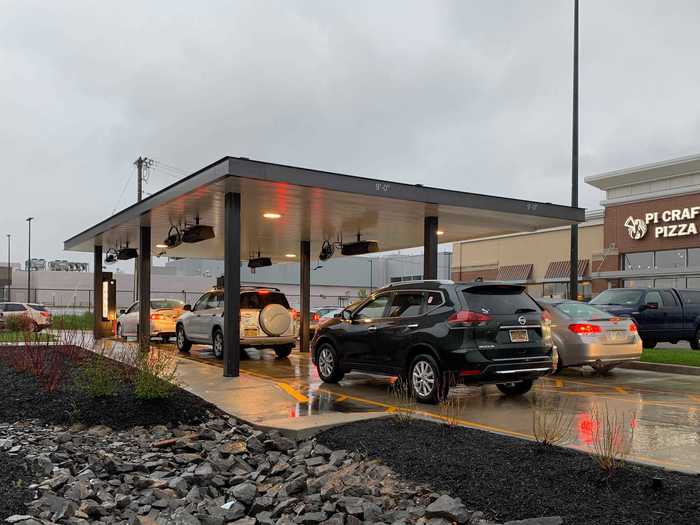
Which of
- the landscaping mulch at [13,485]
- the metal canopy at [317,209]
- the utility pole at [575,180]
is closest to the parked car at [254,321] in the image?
the metal canopy at [317,209]

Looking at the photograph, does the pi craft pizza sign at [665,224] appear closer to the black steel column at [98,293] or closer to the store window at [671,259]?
the store window at [671,259]

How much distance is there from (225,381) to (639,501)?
884 centimetres

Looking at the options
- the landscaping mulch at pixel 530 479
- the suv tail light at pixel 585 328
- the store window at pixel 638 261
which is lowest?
the landscaping mulch at pixel 530 479

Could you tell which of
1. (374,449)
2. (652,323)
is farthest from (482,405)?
(652,323)

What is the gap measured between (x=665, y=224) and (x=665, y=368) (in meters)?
24.9

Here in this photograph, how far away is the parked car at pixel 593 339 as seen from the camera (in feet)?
41.7

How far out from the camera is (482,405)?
32.6 ft

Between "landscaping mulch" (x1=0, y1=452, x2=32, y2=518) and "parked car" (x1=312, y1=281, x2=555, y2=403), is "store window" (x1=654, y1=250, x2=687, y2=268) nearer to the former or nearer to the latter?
"parked car" (x1=312, y1=281, x2=555, y2=403)

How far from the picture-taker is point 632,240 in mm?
38156

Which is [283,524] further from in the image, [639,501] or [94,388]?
[94,388]

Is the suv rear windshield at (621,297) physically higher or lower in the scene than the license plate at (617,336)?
higher

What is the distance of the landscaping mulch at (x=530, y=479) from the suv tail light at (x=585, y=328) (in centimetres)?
661

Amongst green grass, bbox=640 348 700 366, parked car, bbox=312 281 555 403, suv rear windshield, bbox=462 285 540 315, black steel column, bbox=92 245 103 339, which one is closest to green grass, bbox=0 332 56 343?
black steel column, bbox=92 245 103 339

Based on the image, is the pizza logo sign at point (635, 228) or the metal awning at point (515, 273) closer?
the pizza logo sign at point (635, 228)
